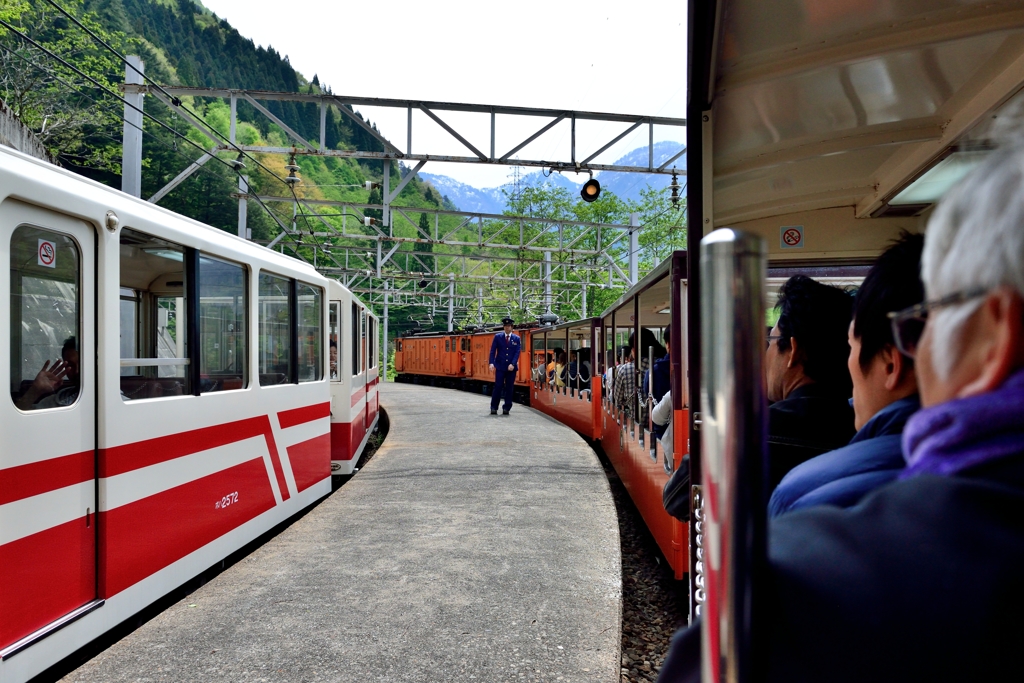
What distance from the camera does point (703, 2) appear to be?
243cm

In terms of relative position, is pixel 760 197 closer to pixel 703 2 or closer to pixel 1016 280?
pixel 703 2

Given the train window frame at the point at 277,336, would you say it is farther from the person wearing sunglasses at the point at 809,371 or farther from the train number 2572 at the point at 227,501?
the person wearing sunglasses at the point at 809,371

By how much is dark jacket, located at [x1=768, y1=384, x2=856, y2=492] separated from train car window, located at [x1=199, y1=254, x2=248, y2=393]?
381 centimetres

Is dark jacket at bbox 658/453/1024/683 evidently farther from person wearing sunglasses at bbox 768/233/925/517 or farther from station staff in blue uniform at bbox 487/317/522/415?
station staff in blue uniform at bbox 487/317/522/415

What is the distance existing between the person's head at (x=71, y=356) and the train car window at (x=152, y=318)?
0.32 m

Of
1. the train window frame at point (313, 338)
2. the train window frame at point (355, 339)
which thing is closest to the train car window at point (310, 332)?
the train window frame at point (313, 338)

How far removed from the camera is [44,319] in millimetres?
3283

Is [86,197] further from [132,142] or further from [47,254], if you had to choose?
[132,142]

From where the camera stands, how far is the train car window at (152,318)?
394 cm

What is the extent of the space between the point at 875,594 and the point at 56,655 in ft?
11.7

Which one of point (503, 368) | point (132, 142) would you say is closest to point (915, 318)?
point (132, 142)

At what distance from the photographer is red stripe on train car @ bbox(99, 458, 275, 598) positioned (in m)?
3.61

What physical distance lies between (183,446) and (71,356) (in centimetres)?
106

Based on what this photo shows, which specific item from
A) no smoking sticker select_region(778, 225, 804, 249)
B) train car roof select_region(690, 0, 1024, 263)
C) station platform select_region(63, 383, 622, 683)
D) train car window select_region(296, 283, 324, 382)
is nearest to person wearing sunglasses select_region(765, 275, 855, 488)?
train car roof select_region(690, 0, 1024, 263)
